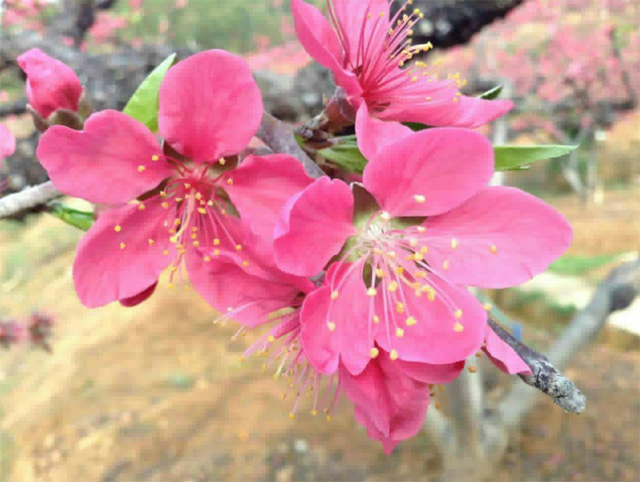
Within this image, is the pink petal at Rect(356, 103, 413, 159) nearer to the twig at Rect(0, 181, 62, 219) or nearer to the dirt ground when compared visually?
the twig at Rect(0, 181, 62, 219)

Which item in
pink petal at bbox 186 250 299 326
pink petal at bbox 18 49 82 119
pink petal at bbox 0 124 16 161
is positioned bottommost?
pink petal at bbox 186 250 299 326

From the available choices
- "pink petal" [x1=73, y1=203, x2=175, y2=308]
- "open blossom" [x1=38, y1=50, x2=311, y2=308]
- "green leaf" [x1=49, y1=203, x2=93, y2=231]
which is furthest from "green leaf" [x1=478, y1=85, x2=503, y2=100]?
"green leaf" [x1=49, y1=203, x2=93, y2=231]

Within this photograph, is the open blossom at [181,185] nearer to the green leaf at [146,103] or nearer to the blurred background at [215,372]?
the green leaf at [146,103]

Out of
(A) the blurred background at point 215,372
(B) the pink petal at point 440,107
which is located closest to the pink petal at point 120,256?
(B) the pink petal at point 440,107

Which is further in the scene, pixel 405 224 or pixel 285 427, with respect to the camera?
pixel 285 427

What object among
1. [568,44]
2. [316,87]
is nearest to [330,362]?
[316,87]

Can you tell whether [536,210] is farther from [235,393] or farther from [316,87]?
[235,393]
